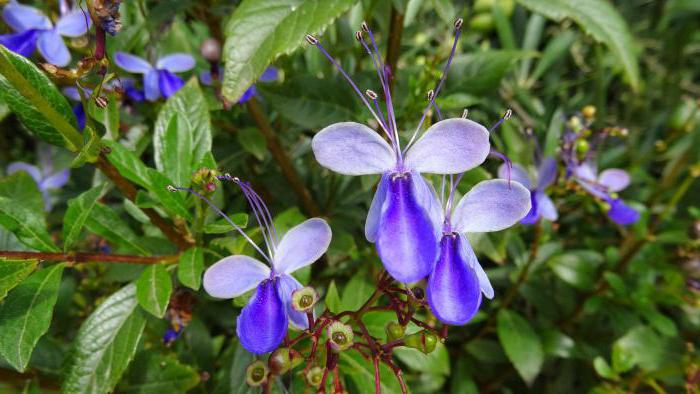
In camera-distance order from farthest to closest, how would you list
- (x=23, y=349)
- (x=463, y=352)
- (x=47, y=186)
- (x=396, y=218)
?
(x=463, y=352)
(x=47, y=186)
(x=23, y=349)
(x=396, y=218)

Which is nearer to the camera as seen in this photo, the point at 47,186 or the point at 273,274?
the point at 273,274

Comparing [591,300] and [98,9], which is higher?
[98,9]

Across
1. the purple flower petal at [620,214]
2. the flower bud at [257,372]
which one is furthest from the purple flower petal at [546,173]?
the flower bud at [257,372]

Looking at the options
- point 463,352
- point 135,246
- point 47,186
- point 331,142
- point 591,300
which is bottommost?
point 463,352

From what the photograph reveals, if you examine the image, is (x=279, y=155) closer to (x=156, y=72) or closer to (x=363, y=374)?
(x=156, y=72)

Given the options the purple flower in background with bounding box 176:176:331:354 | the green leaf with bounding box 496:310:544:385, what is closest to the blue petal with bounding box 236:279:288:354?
the purple flower in background with bounding box 176:176:331:354

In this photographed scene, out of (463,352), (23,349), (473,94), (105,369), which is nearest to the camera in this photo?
(23,349)

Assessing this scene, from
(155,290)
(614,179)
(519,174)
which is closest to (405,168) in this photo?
(155,290)

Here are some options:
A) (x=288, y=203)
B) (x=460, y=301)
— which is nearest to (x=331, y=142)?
(x=460, y=301)

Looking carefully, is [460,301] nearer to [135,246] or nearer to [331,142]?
[331,142]
